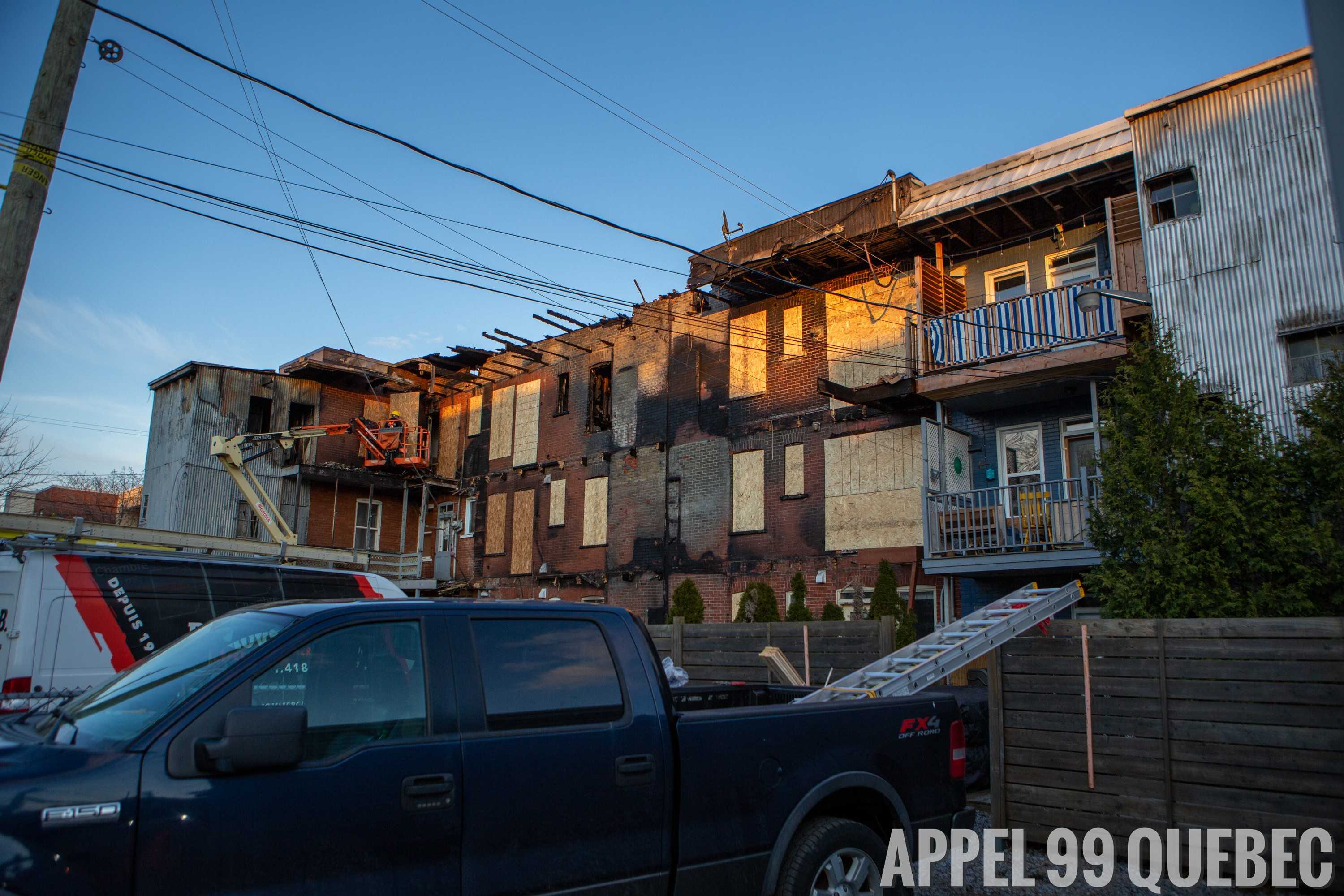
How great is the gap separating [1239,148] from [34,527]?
→ 19.8 meters

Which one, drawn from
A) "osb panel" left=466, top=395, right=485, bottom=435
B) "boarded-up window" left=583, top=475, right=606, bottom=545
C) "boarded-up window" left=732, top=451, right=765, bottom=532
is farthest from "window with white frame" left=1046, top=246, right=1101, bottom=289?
"osb panel" left=466, top=395, right=485, bottom=435

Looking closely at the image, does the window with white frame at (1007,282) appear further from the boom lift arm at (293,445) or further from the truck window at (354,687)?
the boom lift arm at (293,445)

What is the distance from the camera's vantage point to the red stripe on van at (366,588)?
1225 cm

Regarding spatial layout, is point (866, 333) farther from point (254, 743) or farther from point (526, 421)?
point (254, 743)

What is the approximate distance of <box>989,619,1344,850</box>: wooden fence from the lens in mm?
6828

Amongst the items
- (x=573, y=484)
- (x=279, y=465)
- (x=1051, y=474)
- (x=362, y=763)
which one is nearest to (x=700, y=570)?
(x=573, y=484)

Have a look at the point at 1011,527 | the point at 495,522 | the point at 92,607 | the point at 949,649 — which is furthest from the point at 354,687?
the point at 495,522

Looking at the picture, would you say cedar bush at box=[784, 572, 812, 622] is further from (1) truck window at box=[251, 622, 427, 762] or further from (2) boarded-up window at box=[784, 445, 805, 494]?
(1) truck window at box=[251, 622, 427, 762]

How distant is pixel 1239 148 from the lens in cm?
1389

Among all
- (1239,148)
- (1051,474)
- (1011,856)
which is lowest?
(1011,856)

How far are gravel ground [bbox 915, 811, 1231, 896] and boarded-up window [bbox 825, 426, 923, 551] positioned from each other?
9.43 meters

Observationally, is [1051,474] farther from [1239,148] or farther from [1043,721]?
[1043,721]

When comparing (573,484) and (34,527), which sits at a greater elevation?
(573,484)

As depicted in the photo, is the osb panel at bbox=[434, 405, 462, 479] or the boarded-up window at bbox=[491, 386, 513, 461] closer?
the boarded-up window at bbox=[491, 386, 513, 461]
